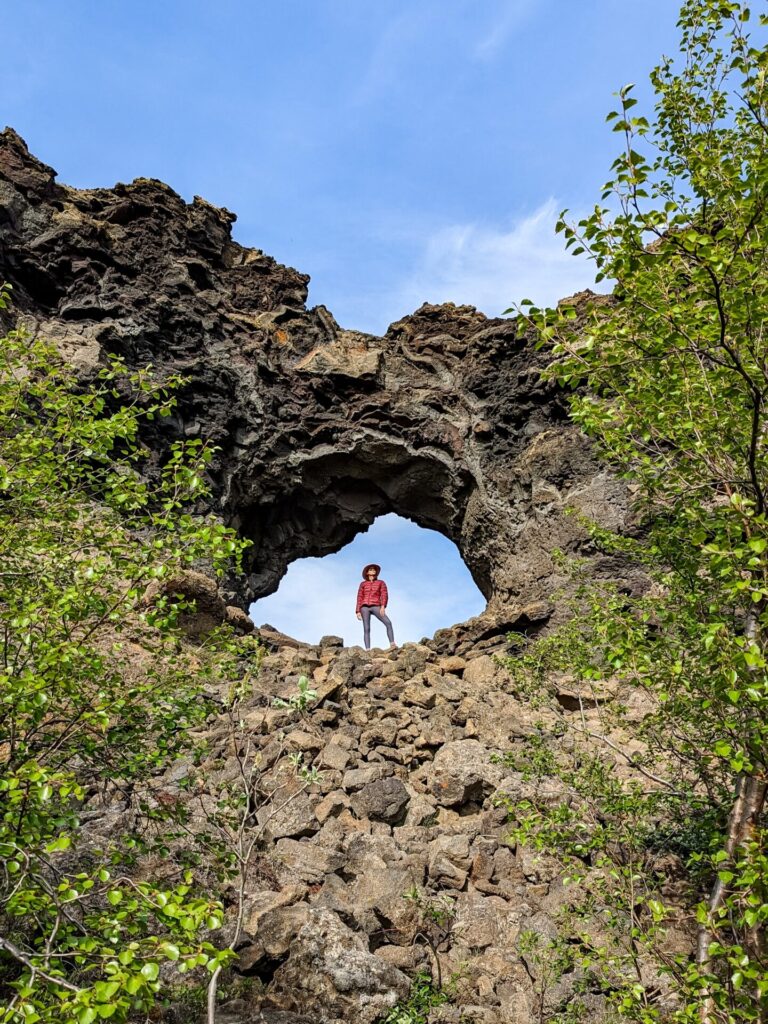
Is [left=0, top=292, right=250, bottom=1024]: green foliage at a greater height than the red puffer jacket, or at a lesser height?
lesser

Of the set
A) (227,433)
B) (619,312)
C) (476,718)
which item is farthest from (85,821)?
(227,433)

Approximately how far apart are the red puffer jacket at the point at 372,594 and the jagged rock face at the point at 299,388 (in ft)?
12.4

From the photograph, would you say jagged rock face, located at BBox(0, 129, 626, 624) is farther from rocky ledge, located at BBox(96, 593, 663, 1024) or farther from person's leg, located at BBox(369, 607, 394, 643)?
rocky ledge, located at BBox(96, 593, 663, 1024)

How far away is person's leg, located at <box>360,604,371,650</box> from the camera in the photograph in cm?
2277

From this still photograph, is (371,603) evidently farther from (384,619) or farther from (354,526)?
(354,526)

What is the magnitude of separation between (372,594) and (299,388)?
8370 mm

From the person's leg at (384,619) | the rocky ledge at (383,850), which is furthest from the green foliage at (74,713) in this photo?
the person's leg at (384,619)

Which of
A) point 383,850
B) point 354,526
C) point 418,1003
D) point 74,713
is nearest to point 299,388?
point 354,526

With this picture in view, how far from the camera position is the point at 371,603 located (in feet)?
76.9

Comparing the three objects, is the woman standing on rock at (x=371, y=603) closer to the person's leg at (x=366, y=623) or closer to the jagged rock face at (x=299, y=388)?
the person's leg at (x=366, y=623)

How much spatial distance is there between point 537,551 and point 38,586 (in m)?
18.0

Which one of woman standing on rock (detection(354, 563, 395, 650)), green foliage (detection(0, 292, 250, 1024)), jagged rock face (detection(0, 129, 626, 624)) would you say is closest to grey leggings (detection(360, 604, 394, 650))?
woman standing on rock (detection(354, 563, 395, 650))

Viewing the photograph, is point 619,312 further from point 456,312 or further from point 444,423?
point 456,312

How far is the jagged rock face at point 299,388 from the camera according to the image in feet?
74.0
